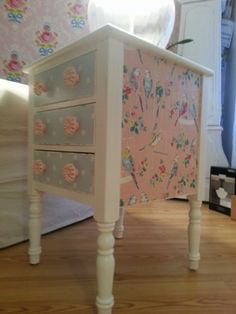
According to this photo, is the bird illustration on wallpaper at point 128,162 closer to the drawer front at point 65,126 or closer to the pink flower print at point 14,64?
the drawer front at point 65,126

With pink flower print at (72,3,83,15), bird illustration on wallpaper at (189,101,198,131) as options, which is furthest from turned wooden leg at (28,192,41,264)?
pink flower print at (72,3,83,15)

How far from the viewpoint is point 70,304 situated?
0.67 m

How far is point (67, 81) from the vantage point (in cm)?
67

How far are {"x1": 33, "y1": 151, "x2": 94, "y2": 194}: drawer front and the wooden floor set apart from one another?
0.90 feet

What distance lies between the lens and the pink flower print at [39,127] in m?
0.80

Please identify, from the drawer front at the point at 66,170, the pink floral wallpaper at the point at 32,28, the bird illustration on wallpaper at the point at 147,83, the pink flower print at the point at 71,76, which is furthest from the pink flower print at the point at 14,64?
the bird illustration on wallpaper at the point at 147,83

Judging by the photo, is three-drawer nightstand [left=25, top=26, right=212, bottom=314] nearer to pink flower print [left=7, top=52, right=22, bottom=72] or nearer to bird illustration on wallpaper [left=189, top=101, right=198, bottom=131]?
bird illustration on wallpaper [left=189, top=101, right=198, bottom=131]

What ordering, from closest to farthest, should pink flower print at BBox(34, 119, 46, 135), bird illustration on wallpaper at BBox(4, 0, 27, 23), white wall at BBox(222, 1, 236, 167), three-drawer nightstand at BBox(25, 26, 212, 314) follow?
three-drawer nightstand at BBox(25, 26, 212, 314)
pink flower print at BBox(34, 119, 46, 135)
bird illustration on wallpaper at BBox(4, 0, 27, 23)
white wall at BBox(222, 1, 236, 167)

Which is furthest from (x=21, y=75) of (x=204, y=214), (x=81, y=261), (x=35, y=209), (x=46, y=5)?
(x=204, y=214)

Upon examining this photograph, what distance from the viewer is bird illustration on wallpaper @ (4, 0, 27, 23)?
1.57m

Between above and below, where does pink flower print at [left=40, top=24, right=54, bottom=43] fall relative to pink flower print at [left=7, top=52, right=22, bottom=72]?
above

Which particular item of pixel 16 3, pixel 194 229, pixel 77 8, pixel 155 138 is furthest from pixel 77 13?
pixel 194 229

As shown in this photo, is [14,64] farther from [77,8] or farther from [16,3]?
[77,8]

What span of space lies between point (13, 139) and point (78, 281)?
1.71 ft
